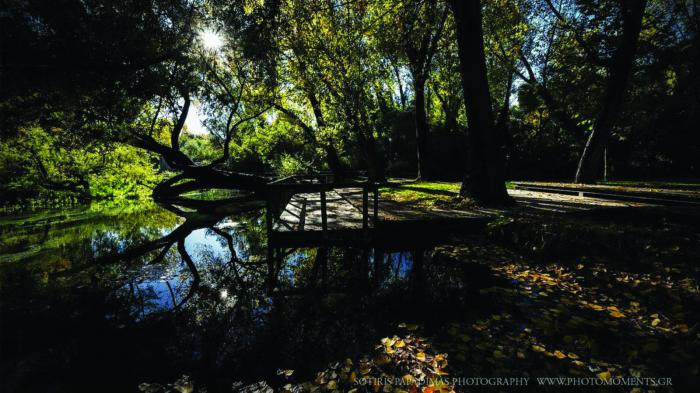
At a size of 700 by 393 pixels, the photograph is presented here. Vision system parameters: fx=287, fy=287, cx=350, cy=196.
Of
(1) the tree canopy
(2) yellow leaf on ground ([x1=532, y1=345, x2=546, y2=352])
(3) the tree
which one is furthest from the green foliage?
(2) yellow leaf on ground ([x1=532, y1=345, x2=546, y2=352])

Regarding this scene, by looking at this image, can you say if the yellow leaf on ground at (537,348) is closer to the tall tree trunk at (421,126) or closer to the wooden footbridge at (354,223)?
the wooden footbridge at (354,223)

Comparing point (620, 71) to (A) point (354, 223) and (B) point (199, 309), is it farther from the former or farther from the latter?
(B) point (199, 309)

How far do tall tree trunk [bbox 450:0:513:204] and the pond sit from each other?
4.44 metres

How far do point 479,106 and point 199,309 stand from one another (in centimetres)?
967

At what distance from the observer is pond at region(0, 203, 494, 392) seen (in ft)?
10.2

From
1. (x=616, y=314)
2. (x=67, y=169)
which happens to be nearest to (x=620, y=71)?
(x=616, y=314)

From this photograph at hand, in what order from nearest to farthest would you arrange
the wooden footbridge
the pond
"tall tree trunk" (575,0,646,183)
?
the pond
the wooden footbridge
"tall tree trunk" (575,0,646,183)

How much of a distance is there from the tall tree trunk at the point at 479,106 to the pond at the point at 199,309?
4438 mm

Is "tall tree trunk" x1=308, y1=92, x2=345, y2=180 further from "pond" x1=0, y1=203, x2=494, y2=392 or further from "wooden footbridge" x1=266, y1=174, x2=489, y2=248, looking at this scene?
"pond" x1=0, y1=203, x2=494, y2=392

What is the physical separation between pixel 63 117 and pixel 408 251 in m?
13.6

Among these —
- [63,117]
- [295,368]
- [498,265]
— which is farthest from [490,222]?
[63,117]

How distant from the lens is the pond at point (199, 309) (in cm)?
309

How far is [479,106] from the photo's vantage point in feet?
31.4

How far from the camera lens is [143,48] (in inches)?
334
